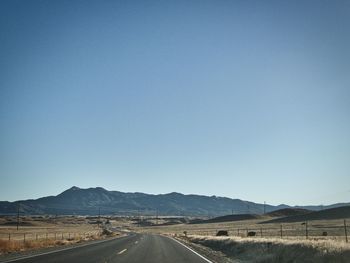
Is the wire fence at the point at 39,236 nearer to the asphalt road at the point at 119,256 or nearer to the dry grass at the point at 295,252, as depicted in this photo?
the asphalt road at the point at 119,256

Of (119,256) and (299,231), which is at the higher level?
(119,256)

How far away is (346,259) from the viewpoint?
48.7ft

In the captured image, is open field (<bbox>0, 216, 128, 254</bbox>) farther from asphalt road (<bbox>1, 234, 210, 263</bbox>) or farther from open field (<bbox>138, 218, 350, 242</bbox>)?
open field (<bbox>138, 218, 350, 242</bbox>)

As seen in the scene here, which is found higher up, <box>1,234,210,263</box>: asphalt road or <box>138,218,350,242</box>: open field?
<box>1,234,210,263</box>: asphalt road

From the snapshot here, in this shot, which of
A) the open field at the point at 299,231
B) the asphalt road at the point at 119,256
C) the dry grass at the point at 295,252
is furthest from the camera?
the open field at the point at 299,231

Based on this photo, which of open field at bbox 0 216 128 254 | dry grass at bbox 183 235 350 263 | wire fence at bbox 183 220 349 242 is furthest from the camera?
wire fence at bbox 183 220 349 242

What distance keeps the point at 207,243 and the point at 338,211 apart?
329 ft

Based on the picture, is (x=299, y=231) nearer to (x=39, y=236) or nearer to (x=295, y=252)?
(x=39, y=236)

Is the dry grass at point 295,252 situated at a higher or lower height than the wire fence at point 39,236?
higher

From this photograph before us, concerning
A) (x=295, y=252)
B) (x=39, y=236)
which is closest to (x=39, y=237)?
(x=39, y=236)

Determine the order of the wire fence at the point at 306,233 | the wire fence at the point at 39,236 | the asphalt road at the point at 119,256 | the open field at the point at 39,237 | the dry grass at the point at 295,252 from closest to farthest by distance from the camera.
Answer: the dry grass at the point at 295,252 < the asphalt road at the point at 119,256 < the open field at the point at 39,237 < the wire fence at the point at 306,233 < the wire fence at the point at 39,236

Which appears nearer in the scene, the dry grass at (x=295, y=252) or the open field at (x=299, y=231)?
the dry grass at (x=295, y=252)

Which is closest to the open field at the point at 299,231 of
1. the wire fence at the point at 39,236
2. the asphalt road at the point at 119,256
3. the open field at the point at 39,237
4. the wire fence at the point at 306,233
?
the wire fence at the point at 306,233

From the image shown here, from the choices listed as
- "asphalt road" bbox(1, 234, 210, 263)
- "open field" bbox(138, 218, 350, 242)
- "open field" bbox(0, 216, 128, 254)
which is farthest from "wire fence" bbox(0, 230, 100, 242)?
"open field" bbox(138, 218, 350, 242)
